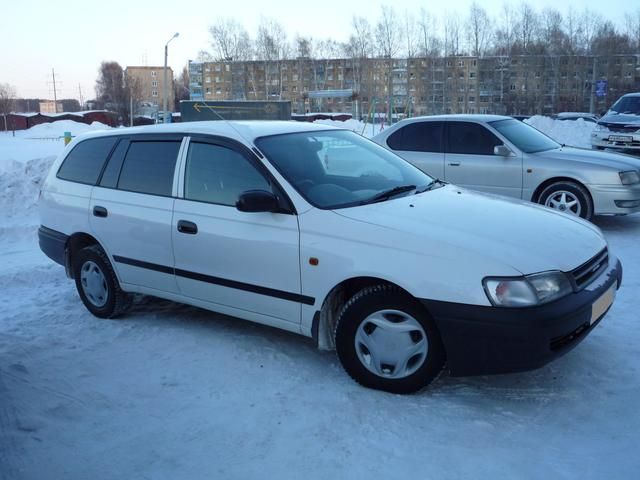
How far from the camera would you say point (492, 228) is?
3.50 meters

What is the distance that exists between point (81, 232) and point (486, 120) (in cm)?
571

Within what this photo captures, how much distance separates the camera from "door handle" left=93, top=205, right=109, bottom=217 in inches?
190

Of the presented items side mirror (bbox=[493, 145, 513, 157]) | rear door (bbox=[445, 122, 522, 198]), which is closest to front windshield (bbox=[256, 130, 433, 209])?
side mirror (bbox=[493, 145, 513, 157])

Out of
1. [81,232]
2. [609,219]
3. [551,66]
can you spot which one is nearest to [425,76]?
[551,66]

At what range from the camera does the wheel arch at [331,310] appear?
3.62 metres

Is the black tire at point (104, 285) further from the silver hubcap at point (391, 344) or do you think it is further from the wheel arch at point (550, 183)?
the wheel arch at point (550, 183)

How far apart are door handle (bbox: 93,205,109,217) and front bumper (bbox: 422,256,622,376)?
2.86 m

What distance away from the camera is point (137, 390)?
3689mm

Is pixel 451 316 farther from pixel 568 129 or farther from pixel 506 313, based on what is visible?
pixel 568 129

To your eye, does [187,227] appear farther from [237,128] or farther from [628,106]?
[628,106]

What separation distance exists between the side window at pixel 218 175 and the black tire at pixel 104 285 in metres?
1.14

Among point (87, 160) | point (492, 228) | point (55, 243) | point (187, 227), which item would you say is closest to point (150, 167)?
point (187, 227)

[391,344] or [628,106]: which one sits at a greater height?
[628,106]

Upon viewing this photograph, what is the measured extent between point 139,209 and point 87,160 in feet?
3.35
